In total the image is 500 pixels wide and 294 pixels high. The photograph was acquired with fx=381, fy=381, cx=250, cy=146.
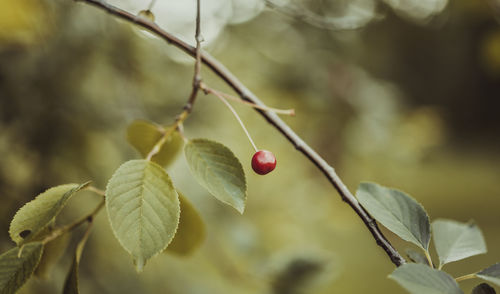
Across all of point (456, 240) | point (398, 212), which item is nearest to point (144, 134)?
point (398, 212)

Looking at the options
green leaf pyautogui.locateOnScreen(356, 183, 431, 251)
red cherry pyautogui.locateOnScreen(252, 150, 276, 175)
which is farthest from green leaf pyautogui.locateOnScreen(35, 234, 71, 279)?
green leaf pyautogui.locateOnScreen(356, 183, 431, 251)

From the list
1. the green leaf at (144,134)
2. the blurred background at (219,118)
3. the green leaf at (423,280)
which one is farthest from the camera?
the blurred background at (219,118)

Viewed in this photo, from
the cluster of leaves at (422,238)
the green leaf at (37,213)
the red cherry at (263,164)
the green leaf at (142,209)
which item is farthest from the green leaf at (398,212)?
the green leaf at (37,213)

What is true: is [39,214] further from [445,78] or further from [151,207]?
[445,78]

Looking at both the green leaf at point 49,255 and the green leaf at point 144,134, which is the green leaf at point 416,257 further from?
the green leaf at point 49,255

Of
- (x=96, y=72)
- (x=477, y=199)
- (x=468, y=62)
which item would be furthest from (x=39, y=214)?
(x=468, y=62)

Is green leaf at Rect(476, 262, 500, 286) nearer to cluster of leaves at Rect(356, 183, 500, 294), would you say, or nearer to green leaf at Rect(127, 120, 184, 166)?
cluster of leaves at Rect(356, 183, 500, 294)

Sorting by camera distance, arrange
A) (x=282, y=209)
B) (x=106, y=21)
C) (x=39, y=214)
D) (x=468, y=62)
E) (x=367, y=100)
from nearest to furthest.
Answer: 1. (x=39, y=214)
2. (x=106, y=21)
3. (x=367, y=100)
4. (x=282, y=209)
5. (x=468, y=62)
